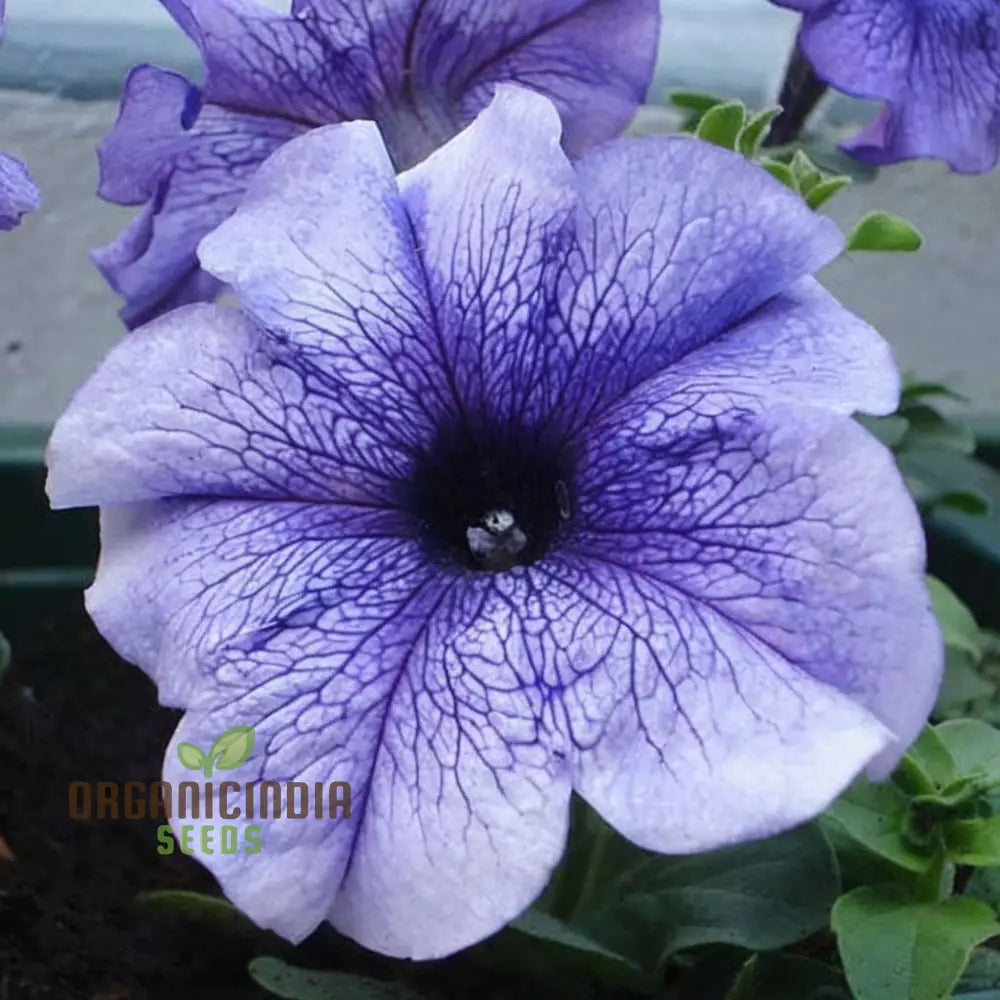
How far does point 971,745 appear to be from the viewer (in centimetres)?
49

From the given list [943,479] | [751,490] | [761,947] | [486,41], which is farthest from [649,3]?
[943,479]

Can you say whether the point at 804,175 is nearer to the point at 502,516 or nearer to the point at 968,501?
the point at 502,516

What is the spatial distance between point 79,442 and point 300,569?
0.07 metres

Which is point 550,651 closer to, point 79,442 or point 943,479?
point 79,442

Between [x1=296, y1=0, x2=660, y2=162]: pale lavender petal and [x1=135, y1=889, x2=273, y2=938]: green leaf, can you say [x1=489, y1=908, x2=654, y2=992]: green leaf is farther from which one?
[x1=296, y1=0, x2=660, y2=162]: pale lavender petal

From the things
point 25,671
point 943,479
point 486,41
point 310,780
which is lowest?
point 25,671

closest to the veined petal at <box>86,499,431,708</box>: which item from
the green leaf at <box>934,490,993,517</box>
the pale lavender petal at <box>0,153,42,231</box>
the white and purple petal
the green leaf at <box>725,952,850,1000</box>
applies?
the white and purple petal

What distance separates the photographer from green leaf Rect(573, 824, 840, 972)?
1.51 ft

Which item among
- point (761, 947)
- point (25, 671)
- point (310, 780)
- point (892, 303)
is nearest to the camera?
point (310, 780)

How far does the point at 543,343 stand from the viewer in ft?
1.31

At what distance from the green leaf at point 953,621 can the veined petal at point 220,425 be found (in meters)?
0.35

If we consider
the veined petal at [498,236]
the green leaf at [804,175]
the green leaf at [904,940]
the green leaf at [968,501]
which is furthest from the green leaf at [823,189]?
the green leaf at [968,501]

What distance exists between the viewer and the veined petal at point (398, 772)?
0.33 m

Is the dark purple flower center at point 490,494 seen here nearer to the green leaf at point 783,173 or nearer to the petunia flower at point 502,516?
the petunia flower at point 502,516
